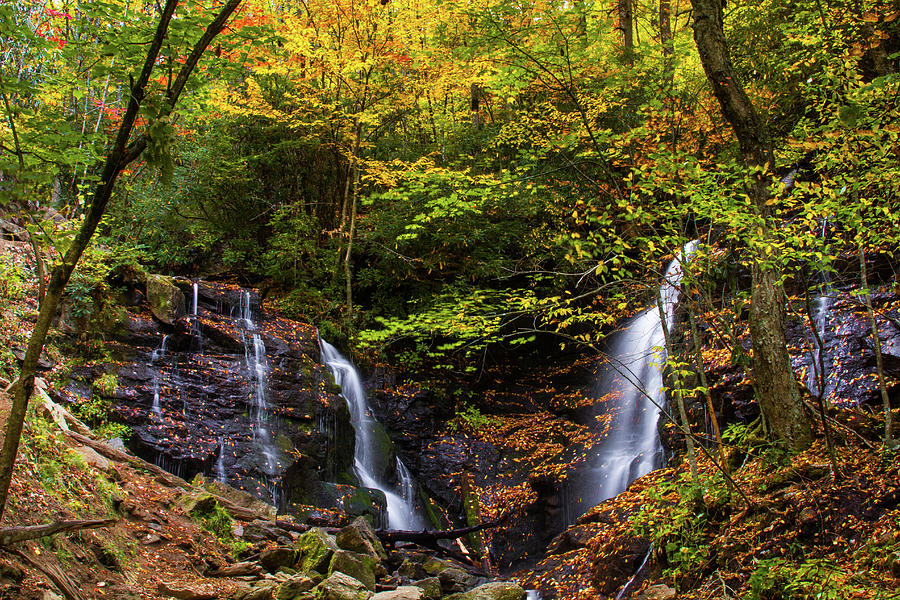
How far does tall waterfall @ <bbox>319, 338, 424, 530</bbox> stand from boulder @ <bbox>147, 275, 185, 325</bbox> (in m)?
3.04

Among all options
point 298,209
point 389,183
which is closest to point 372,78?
point 389,183

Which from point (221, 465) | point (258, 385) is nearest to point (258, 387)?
point (258, 385)

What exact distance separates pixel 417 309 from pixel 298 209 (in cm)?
402

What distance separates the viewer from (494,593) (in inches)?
254

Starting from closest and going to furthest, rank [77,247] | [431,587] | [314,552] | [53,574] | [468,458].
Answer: [77,247] → [53,574] → [314,552] → [431,587] → [468,458]

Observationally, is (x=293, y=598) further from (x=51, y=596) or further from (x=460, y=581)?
(x=460, y=581)

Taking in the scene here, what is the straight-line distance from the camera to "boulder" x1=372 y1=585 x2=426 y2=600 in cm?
546

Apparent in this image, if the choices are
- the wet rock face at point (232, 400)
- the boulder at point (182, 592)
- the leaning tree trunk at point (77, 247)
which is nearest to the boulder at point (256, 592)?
the boulder at point (182, 592)

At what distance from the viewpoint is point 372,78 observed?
13.0 meters

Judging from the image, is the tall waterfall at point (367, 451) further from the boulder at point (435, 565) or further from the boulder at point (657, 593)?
the boulder at point (657, 593)

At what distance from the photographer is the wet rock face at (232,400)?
8.40 m

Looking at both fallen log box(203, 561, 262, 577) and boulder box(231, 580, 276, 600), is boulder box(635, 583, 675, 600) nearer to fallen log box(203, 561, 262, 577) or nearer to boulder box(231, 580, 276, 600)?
boulder box(231, 580, 276, 600)

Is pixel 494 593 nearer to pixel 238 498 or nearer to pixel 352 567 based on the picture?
pixel 352 567

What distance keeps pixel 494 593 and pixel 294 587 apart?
2.60m
